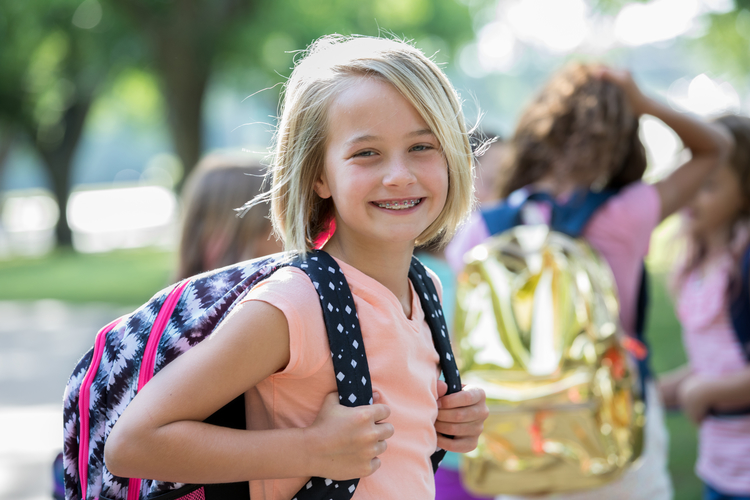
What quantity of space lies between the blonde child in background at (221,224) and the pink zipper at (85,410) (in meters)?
1.43

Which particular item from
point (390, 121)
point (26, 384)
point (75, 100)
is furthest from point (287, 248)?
→ point (75, 100)

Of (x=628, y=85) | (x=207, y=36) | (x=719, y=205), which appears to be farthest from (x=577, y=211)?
(x=207, y=36)

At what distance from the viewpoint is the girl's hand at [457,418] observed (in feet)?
5.04

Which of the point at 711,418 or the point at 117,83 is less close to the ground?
the point at 117,83

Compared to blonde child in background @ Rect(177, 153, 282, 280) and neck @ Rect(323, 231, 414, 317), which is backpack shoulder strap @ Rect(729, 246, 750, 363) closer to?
blonde child in background @ Rect(177, 153, 282, 280)

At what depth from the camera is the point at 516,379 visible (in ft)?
7.88

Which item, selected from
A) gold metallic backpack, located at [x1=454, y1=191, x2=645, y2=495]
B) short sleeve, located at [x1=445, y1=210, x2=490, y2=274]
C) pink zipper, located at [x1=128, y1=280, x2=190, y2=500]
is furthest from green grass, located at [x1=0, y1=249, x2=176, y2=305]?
pink zipper, located at [x1=128, y1=280, x2=190, y2=500]

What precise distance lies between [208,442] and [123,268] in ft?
52.1

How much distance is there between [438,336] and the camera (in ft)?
5.08

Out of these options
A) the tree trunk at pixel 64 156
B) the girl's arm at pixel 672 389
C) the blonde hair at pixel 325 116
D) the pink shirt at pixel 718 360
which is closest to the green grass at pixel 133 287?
the girl's arm at pixel 672 389

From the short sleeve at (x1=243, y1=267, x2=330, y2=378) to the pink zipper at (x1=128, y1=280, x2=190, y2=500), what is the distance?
6.4 inches

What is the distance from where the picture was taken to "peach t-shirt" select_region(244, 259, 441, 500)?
50.8 inches

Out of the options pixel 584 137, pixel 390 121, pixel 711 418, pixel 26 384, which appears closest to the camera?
pixel 390 121

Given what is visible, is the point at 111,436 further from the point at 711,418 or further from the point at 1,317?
the point at 1,317
